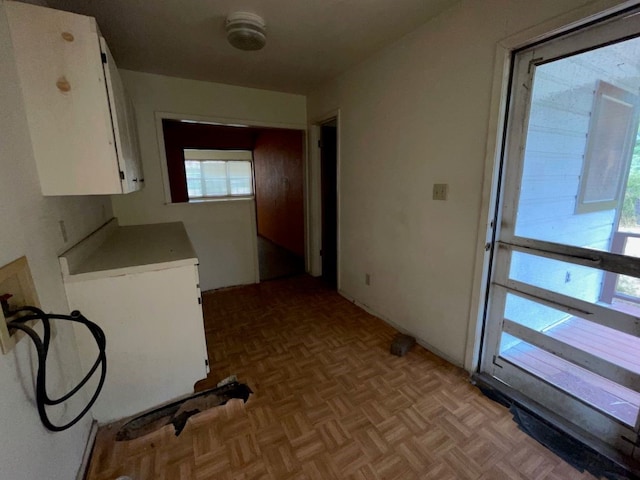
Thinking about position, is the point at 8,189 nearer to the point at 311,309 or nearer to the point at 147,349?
the point at 147,349

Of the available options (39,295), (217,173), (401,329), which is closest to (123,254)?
(39,295)

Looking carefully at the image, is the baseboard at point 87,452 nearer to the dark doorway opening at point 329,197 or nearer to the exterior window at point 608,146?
the dark doorway opening at point 329,197

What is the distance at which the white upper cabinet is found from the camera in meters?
1.15

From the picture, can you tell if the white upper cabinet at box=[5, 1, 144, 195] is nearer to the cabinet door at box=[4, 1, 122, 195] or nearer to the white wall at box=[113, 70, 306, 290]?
the cabinet door at box=[4, 1, 122, 195]

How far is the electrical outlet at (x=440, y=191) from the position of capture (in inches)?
76.8

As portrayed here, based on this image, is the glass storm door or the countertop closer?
the glass storm door

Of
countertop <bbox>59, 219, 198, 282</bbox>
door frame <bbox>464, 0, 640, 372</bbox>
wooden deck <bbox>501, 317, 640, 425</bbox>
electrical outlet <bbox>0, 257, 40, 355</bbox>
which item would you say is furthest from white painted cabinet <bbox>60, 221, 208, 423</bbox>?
wooden deck <bbox>501, 317, 640, 425</bbox>

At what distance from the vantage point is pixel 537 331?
1645mm

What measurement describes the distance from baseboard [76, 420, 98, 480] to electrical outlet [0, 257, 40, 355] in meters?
0.78

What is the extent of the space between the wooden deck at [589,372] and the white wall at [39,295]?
2.34m

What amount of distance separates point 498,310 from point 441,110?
1349 millimetres

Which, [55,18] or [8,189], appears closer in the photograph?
[8,189]

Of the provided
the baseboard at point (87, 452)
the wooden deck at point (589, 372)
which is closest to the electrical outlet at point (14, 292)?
the baseboard at point (87, 452)

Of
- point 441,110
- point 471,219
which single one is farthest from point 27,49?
point 471,219
